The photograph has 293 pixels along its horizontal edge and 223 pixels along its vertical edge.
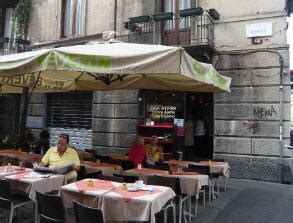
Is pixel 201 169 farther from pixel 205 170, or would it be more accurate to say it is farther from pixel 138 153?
pixel 138 153

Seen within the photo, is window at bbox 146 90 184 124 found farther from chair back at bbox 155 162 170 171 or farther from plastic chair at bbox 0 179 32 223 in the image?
plastic chair at bbox 0 179 32 223

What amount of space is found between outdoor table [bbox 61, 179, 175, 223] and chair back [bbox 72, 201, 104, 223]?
0.45 meters

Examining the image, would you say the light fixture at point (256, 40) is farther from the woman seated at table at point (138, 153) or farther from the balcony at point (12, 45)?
the balcony at point (12, 45)

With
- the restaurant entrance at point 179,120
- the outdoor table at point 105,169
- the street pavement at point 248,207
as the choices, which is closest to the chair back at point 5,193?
the street pavement at point 248,207

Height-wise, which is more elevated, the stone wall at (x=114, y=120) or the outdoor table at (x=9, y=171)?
the stone wall at (x=114, y=120)

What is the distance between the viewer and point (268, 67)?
1050 cm

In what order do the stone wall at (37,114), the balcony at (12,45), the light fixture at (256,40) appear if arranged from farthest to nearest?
the balcony at (12,45) → the stone wall at (37,114) → the light fixture at (256,40)

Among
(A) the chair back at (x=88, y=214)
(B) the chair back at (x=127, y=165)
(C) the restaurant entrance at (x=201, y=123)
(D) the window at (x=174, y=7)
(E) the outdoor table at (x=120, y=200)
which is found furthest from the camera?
(C) the restaurant entrance at (x=201, y=123)

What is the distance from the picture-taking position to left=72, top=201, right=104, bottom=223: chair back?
3.97 meters

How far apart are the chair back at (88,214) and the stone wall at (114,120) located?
8.19 m

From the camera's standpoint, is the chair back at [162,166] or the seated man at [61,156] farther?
the chair back at [162,166]

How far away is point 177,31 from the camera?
1143 cm

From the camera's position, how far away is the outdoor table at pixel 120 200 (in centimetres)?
438

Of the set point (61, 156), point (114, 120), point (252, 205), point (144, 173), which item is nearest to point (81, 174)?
point (61, 156)
